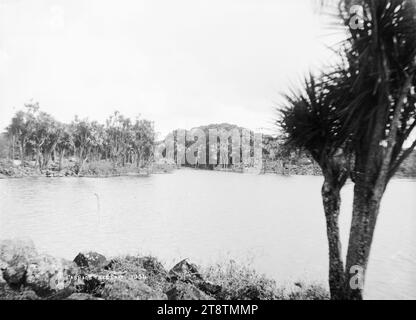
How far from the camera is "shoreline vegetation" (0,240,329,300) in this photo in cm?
662

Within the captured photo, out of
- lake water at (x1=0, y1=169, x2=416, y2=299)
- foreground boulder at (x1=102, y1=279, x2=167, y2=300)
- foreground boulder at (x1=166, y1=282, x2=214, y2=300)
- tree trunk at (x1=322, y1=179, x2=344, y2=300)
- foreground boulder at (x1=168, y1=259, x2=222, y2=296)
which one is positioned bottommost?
lake water at (x1=0, y1=169, x2=416, y2=299)

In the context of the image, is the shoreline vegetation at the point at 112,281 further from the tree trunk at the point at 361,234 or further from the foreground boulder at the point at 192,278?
the tree trunk at the point at 361,234

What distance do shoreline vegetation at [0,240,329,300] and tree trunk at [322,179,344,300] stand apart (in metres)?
0.96

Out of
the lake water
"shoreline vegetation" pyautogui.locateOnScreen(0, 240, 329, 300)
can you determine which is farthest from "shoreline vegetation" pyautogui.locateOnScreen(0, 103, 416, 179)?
"shoreline vegetation" pyautogui.locateOnScreen(0, 240, 329, 300)

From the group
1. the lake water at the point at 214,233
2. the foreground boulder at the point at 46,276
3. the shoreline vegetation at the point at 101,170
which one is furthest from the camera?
the shoreline vegetation at the point at 101,170

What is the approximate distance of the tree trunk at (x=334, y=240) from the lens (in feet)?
23.4

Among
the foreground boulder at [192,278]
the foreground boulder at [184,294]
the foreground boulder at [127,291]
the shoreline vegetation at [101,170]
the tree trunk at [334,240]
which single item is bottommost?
the foreground boulder at [192,278]

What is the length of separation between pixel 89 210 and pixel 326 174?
20.8 meters

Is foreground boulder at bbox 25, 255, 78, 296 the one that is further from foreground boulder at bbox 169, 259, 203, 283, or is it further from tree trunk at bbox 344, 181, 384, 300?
tree trunk at bbox 344, 181, 384, 300

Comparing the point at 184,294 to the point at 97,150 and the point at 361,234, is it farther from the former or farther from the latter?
the point at 97,150

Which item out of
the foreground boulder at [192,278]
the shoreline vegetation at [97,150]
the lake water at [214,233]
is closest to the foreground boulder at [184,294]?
the foreground boulder at [192,278]

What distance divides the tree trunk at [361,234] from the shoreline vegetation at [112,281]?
1691 mm

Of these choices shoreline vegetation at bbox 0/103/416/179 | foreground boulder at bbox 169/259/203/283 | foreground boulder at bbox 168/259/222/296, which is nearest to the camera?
foreground boulder at bbox 168/259/222/296

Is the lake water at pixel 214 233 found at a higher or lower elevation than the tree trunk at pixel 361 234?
lower
